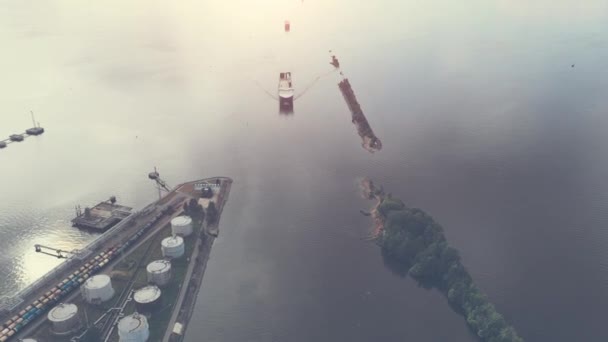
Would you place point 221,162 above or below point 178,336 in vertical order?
above

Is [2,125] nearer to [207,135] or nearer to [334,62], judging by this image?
[207,135]

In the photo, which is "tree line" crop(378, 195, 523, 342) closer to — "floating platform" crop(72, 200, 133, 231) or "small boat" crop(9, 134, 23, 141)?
"floating platform" crop(72, 200, 133, 231)

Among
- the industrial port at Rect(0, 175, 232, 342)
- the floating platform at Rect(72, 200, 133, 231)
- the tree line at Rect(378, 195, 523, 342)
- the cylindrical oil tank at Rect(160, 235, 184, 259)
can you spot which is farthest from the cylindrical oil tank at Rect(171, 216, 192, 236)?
the tree line at Rect(378, 195, 523, 342)

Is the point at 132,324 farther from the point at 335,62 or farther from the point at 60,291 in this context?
the point at 335,62

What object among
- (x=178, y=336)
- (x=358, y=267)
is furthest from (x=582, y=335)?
(x=178, y=336)

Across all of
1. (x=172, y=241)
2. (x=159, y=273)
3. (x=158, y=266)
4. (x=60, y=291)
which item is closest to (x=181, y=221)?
(x=172, y=241)

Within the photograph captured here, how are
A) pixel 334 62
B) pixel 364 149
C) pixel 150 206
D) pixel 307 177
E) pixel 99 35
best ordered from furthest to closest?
pixel 99 35, pixel 334 62, pixel 364 149, pixel 307 177, pixel 150 206

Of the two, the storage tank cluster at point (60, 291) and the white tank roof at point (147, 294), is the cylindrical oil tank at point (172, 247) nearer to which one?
the storage tank cluster at point (60, 291)

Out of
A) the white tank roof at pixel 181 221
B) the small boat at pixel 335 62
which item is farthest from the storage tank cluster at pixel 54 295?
the small boat at pixel 335 62
